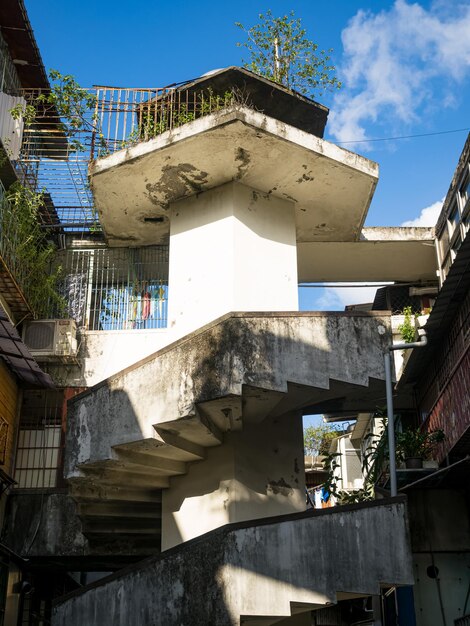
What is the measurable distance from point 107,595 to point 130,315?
5.25 meters

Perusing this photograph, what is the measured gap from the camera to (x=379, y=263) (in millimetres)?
15328

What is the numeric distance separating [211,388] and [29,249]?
16.7 ft

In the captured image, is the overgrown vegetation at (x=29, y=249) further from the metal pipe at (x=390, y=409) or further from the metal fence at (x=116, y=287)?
the metal pipe at (x=390, y=409)

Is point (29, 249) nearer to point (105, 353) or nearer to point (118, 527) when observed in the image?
point (105, 353)

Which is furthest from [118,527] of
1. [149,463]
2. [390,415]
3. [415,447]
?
[415,447]

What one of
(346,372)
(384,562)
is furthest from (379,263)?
(384,562)

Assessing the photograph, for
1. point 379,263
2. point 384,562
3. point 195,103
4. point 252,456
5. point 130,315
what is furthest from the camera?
point 379,263

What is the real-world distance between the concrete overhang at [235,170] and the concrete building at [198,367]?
0.03m

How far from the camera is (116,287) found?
43.9 feet

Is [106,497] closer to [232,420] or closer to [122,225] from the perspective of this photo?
[232,420]

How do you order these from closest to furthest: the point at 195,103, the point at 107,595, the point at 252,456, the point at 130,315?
the point at 107,595, the point at 252,456, the point at 195,103, the point at 130,315

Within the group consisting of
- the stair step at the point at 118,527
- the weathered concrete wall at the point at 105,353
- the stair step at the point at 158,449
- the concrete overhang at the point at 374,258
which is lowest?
the stair step at the point at 118,527

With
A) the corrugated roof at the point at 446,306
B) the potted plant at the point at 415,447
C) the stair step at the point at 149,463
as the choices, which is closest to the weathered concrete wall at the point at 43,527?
the stair step at the point at 149,463

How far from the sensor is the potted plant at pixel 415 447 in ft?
39.3
